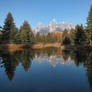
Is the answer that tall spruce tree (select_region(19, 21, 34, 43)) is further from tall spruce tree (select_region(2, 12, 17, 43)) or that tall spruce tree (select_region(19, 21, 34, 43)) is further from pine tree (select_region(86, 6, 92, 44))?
pine tree (select_region(86, 6, 92, 44))

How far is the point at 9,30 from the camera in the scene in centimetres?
4353

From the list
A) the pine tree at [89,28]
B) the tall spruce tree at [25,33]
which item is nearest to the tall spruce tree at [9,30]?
the tall spruce tree at [25,33]

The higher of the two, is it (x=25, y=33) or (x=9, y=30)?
(x=9, y=30)

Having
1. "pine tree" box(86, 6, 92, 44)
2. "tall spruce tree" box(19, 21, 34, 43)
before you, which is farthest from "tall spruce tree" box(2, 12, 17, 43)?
"pine tree" box(86, 6, 92, 44)

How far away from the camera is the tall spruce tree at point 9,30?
141ft

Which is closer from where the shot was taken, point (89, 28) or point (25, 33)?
point (89, 28)

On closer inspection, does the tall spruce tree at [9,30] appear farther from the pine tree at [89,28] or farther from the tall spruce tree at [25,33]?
the pine tree at [89,28]

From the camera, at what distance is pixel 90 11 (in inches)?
1524

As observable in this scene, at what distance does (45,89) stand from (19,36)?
45.8 m

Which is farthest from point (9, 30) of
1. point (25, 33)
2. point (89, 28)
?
point (89, 28)

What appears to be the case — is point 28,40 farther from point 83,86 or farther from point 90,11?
point 83,86

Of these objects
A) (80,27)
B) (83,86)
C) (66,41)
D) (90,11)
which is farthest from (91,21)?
(83,86)

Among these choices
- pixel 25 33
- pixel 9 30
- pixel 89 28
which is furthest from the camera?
pixel 25 33

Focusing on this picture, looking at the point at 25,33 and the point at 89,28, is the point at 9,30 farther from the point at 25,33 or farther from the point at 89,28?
the point at 89,28
